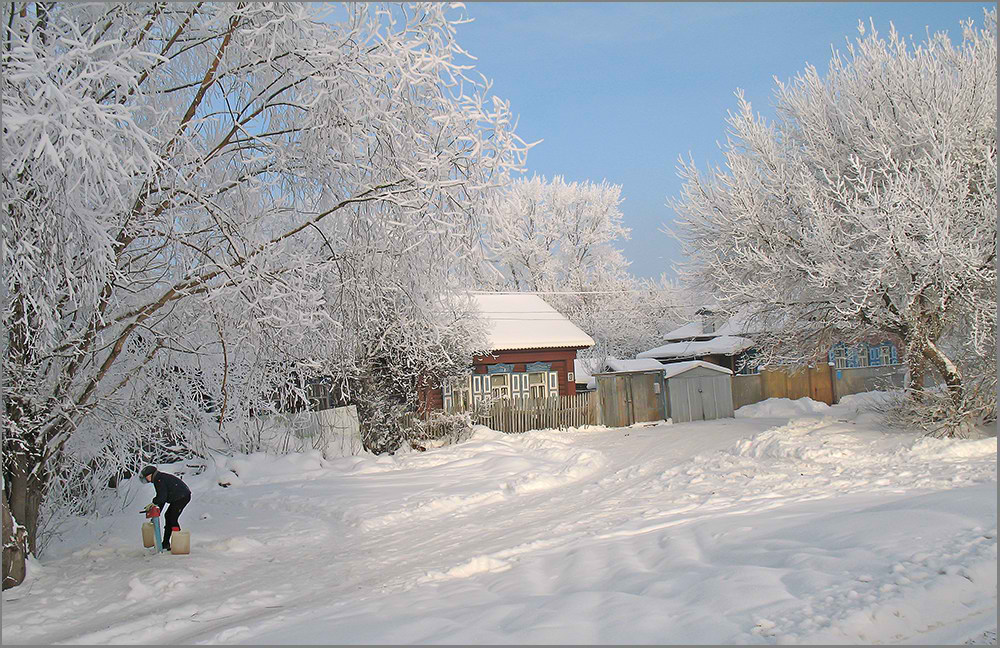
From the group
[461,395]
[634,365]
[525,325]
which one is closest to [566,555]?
[461,395]

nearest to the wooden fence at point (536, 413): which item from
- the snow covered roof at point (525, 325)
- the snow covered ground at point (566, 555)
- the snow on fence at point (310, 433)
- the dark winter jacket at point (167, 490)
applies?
the snow covered roof at point (525, 325)

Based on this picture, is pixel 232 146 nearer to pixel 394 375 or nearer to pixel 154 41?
pixel 154 41

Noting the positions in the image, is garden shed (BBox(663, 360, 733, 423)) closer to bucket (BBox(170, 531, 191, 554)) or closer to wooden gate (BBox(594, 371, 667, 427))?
wooden gate (BBox(594, 371, 667, 427))

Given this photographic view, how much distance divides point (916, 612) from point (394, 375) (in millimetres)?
16332

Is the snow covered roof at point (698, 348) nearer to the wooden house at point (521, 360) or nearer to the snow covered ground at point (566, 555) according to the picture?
the wooden house at point (521, 360)

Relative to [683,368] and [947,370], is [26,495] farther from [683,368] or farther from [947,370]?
[683,368]

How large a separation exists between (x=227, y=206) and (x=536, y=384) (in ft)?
70.4

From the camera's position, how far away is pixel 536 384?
2897 centimetres

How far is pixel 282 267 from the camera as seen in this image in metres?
7.64

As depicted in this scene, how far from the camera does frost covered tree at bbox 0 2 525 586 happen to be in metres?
6.75

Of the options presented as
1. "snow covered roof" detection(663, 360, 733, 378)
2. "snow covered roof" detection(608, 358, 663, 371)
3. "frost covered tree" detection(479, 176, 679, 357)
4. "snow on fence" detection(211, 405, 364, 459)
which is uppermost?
"frost covered tree" detection(479, 176, 679, 357)

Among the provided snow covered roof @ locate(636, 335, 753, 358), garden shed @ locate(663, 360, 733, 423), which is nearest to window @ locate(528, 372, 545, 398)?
garden shed @ locate(663, 360, 733, 423)

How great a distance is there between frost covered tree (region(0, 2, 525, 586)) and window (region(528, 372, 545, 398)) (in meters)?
19.7

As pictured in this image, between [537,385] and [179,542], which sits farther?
[537,385]
